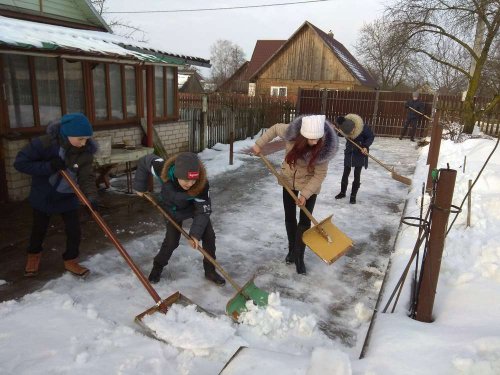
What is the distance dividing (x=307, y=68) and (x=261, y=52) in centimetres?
897

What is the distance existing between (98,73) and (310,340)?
6.10m

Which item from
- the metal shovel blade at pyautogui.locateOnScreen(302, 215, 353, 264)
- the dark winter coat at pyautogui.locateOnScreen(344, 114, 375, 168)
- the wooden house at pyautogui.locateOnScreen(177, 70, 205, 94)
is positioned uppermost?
the wooden house at pyautogui.locateOnScreen(177, 70, 205, 94)

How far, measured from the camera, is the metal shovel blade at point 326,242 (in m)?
3.56

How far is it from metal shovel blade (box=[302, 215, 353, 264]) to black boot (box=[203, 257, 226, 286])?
0.86 metres

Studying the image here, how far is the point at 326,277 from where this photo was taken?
3.84 m

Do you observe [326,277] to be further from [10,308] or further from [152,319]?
[10,308]

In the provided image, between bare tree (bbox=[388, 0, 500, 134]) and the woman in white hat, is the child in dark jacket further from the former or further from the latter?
bare tree (bbox=[388, 0, 500, 134])

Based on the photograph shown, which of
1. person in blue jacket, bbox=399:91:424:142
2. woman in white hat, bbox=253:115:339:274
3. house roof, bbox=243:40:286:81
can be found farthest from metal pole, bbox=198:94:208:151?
house roof, bbox=243:40:286:81

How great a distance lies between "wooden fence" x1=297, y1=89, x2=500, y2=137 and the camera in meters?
14.8

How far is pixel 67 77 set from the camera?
633cm

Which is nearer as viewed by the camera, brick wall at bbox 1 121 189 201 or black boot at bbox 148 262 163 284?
black boot at bbox 148 262 163 284

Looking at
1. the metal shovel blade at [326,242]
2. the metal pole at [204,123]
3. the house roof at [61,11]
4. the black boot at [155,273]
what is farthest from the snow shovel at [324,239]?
the metal pole at [204,123]

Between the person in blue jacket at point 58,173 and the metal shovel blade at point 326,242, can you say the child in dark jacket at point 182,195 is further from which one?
the metal shovel blade at point 326,242

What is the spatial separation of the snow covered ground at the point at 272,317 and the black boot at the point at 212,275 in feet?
0.24
